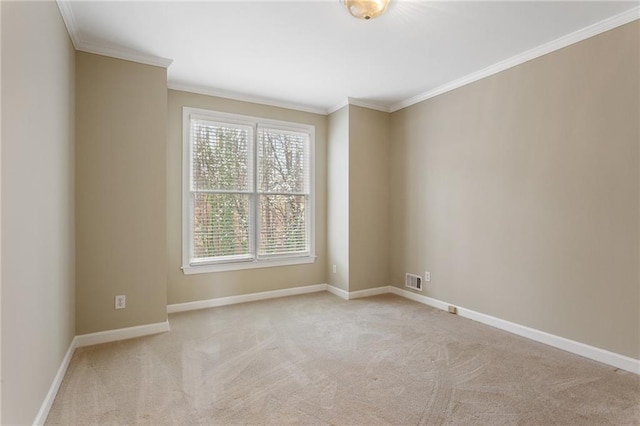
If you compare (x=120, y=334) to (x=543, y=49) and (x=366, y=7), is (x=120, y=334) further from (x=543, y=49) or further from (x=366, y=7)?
(x=543, y=49)

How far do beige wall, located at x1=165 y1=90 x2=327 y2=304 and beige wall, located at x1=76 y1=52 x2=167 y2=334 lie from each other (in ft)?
2.06

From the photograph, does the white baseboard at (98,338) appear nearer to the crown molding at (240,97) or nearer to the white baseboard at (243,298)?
the white baseboard at (243,298)

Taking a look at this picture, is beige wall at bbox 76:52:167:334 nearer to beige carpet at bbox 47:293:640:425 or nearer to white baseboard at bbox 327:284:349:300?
beige carpet at bbox 47:293:640:425

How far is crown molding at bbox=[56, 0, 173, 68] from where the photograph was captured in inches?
94.7

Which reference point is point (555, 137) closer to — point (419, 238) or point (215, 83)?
point (419, 238)

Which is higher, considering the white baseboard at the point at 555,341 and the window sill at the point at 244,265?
the window sill at the point at 244,265

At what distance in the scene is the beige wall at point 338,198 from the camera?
4.46 m

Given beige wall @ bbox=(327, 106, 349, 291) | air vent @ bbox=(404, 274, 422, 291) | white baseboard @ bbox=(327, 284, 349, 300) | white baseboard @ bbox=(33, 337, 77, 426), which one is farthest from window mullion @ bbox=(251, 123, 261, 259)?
white baseboard @ bbox=(33, 337, 77, 426)

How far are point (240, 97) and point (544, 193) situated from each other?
3.47m

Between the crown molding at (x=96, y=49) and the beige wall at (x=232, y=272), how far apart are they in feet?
2.27

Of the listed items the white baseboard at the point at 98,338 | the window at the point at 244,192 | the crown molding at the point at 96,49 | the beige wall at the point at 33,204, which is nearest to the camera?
the beige wall at the point at 33,204

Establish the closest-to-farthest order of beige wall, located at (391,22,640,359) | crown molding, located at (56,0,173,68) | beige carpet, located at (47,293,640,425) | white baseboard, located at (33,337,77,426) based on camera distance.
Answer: white baseboard, located at (33,337,77,426), beige carpet, located at (47,293,640,425), crown molding, located at (56,0,173,68), beige wall, located at (391,22,640,359)

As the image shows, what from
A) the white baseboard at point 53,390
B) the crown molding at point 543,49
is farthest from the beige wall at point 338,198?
the white baseboard at point 53,390

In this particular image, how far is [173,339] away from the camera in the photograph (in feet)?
9.96
